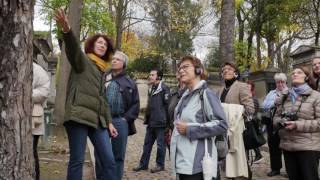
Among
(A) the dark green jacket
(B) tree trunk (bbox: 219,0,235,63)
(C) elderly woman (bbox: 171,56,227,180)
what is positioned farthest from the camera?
(B) tree trunk (bbox: 219,0,235,63)

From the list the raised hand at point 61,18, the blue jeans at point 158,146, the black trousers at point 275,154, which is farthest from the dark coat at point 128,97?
the black trousers at point 275,154

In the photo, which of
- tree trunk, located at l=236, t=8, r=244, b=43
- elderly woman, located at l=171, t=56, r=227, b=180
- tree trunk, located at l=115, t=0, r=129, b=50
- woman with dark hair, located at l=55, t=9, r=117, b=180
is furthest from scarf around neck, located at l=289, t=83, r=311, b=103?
tree trunk, located at l=236, t=8, r=244, b=43

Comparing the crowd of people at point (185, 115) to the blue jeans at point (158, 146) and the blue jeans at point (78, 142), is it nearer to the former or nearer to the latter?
the blue jeans at point (78, 142)

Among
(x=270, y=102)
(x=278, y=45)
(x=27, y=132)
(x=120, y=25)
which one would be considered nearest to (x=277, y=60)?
(x=278, y=45)

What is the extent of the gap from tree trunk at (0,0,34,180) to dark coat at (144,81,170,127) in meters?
5.72

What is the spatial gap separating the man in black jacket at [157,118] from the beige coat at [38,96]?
3.52 m

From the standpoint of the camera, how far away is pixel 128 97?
7207mm

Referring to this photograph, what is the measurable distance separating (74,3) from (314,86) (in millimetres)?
9046

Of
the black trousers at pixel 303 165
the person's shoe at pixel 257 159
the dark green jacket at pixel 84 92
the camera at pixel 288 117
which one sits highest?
the dark green jacket at pixel 84 92

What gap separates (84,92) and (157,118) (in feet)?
13.0

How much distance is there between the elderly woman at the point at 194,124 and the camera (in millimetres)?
4590

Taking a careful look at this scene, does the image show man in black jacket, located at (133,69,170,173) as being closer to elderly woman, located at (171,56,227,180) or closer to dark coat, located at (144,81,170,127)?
dark coat, located at (144,81,170,127)

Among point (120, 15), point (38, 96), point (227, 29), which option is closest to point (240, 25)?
point (120, 15)

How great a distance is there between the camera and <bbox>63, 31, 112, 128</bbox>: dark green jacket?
532 cm
